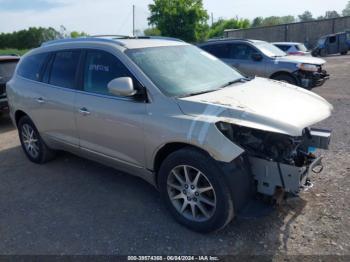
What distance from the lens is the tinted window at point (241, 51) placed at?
10602 millimetres

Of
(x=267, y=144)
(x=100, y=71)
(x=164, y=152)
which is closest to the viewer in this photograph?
→ (x=267, y=144)

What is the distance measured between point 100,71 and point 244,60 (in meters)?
7.36

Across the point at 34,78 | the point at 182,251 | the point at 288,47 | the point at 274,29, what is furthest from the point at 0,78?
the point at 274,29

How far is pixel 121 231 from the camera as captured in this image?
3514 millimetres

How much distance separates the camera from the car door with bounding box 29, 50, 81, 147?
14.6 ft

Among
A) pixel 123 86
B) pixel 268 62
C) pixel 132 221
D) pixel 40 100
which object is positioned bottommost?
pixel 132 221

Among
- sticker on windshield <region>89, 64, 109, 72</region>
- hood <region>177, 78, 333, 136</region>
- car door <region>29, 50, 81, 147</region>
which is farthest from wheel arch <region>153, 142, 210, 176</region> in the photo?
car door <region>29, 50, 81, 147</region>

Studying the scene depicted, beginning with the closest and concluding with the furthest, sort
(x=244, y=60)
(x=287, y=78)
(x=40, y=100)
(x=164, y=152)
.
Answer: (x=164, y=152) < (x=40, y=100) < (x=287, y=78) < (x=244, y=60)

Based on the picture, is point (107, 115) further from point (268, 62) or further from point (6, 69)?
point (268, 62)

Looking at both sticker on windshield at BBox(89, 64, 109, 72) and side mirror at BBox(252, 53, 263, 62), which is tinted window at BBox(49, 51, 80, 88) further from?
side mirror at BBox(252, 53, 263, 62)

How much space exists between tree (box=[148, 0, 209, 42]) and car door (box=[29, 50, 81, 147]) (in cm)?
3400

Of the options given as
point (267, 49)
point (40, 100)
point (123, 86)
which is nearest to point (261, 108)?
point (123, 86)

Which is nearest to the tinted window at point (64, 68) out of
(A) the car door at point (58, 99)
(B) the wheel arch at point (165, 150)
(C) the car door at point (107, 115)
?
(A) the car door at point (58, 99)

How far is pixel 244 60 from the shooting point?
1066cm
